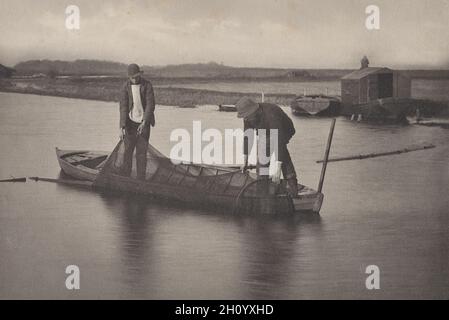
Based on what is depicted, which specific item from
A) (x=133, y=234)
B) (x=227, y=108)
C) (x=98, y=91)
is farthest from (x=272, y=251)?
(x=98, y=91)

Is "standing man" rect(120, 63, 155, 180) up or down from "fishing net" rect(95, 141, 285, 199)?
up

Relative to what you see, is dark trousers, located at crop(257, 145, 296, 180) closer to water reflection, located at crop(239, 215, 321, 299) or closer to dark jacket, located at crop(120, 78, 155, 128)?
water reflection, located at crop(239, 215, 321, 299)

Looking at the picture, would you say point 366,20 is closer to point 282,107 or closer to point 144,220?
point 282,107

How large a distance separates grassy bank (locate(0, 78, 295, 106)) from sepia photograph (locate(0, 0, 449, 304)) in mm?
15

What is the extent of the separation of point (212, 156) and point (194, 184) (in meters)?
0.23

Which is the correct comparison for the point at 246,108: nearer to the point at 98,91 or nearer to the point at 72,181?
the point at 98,91

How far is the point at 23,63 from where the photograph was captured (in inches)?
234

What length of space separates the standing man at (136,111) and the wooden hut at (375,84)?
1.40m

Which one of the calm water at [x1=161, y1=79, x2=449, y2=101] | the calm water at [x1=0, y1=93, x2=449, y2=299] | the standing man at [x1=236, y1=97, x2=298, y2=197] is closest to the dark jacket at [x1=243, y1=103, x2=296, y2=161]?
the standing man at [x1=236, y1=97, x2=298, y2=197]

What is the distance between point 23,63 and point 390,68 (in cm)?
251

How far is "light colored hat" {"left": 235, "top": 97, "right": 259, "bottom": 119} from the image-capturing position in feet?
18.7

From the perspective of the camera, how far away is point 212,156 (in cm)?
600
